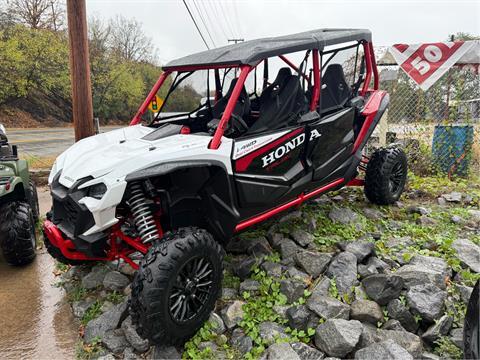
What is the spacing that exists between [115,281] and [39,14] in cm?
3599

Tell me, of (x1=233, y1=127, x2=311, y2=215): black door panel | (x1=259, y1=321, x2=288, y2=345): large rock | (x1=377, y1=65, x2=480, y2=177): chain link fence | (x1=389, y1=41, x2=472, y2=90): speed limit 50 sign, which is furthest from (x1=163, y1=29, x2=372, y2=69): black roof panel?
(x1=377, y1=65, x2=480, y2=177): chain link fence

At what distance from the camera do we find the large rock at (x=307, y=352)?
2.48 meters

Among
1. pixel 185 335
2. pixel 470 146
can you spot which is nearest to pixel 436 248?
pixel 185 335

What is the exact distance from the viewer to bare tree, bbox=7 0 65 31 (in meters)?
31.4

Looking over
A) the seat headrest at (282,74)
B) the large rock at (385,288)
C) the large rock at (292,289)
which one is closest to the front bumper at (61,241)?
the large rock at (292,289)

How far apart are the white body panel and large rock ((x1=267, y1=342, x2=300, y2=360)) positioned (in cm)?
126

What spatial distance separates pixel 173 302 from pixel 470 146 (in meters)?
5.47

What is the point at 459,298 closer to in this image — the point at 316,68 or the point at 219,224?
the point at 219,224

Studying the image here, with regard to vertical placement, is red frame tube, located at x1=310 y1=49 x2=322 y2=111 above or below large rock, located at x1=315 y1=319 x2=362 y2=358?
above

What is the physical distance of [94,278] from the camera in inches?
140

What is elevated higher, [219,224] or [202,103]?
[202,103]

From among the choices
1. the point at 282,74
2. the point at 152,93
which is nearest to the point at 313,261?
the point at 282,74

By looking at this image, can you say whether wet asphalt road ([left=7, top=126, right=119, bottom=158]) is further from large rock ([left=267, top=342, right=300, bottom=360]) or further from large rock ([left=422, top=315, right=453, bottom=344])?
large rock ([left=422, top=315, right=453, bottom=344])

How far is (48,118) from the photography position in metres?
31.2
